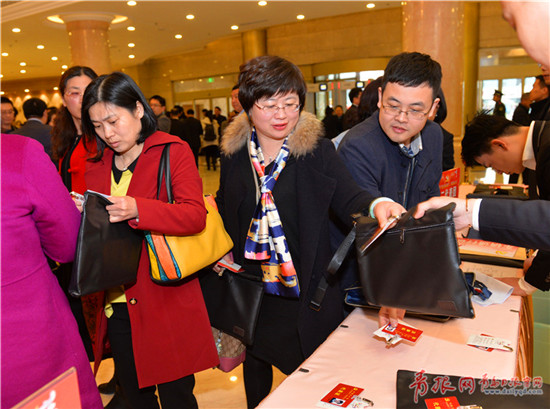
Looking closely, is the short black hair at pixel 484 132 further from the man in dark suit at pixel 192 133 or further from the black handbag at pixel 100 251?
the man in dark suit at pixel 192 133

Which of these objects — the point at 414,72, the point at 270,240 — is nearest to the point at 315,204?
the point at 270,240

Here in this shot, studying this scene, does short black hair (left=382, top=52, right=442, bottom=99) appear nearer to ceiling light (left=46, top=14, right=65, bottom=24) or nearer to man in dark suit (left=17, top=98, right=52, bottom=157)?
man in dark suit (left=17, top=98, right=52, bottom=157)

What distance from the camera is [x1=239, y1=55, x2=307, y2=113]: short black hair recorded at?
1650 millimetres

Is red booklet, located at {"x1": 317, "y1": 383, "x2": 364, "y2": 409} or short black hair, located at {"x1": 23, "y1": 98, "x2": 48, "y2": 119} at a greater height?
short black hair, located at {"x1": 23, "y1": 98, "x2": 48, "y2": 119}

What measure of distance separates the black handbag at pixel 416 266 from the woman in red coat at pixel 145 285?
0.64 meters

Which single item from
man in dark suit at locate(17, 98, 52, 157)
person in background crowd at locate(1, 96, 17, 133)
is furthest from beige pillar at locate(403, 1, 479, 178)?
person in background crowd at locate(1, 96, 17, 133)

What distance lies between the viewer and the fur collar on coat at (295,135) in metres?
1.72

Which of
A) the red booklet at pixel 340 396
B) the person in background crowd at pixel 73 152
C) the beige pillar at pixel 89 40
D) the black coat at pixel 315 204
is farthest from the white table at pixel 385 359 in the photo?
the beige pillar at pixel 89 40

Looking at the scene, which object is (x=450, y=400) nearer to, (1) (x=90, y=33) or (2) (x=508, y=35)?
(1) (x=90, y=33)

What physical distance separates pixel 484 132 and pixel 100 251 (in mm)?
Answer: 2009

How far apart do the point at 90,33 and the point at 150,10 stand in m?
1.46

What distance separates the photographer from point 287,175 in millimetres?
1760

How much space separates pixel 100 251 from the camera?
4.86 ft

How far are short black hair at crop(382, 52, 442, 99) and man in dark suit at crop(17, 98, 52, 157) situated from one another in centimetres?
223
